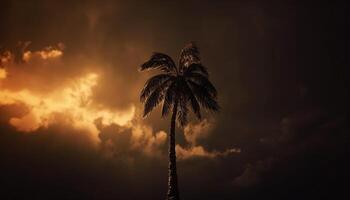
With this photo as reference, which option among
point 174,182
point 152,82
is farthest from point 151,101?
point 174,182

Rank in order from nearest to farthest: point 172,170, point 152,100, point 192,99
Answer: point 172,170, point 192,99, point 152,100

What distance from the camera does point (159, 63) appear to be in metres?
33.2

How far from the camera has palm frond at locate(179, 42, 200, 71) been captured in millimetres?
33969

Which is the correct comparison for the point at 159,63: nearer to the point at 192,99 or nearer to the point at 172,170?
the point at 192,99

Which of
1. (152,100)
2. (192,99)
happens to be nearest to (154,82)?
(152,100)

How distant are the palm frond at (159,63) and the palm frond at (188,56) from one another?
1.36 meters

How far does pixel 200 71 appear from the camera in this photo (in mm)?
33000

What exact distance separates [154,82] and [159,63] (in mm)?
2100

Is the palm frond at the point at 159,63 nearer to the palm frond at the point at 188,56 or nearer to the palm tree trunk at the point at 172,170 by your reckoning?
the palm frond at the point at 188,56

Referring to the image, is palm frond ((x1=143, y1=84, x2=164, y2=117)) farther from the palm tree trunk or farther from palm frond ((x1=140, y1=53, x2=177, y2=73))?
the palm tree trunk

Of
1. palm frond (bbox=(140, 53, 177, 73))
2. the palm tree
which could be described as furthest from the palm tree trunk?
palm frond (bbox=(140, 53, 177, 73))

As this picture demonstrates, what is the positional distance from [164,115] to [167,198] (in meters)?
8.63

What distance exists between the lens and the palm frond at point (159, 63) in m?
33.1

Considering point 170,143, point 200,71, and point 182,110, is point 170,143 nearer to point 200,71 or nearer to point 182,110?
Result: point 182,110
